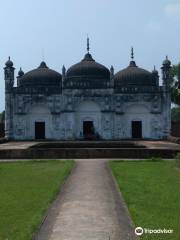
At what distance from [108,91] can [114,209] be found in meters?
27.6

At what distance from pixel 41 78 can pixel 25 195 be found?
28459 millimetres

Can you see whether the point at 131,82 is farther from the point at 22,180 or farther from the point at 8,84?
the point at 22,180

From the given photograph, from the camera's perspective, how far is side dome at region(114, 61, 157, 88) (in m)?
36.5

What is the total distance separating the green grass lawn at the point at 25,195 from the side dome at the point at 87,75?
20.1m

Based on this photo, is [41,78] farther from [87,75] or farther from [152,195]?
[152,195]

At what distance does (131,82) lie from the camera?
3659 cm

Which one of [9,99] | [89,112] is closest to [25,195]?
[89,112]

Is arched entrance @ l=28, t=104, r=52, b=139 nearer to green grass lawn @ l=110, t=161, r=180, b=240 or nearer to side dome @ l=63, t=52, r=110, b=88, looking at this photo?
side dome @ l=63, t=52, r=110, b=88

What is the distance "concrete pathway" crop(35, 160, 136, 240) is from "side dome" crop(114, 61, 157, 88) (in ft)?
84.1

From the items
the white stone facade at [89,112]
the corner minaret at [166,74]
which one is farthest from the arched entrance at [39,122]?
the corner minaret at [166,74]

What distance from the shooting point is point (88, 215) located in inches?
291

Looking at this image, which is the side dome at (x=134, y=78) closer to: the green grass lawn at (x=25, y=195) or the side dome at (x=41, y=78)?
the side dome at (x=41, y=78)

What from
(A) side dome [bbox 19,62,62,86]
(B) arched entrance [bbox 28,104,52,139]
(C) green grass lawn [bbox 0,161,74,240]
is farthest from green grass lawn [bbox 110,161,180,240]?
(A) side dome [bbox 19,62,62,86]

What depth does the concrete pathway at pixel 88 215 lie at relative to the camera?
6215 millimetres
